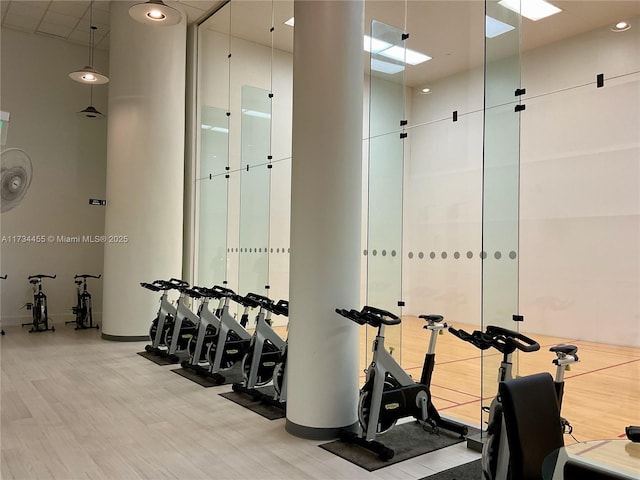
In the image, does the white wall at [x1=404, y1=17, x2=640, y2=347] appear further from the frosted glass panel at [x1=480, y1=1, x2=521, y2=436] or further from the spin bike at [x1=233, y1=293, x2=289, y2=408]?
the spin bike at [x1=233, y1=293, x2=289, y2=408]

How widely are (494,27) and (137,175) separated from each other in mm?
5379

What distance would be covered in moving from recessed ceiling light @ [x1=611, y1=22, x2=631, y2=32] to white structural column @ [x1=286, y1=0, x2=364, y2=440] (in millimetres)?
2111

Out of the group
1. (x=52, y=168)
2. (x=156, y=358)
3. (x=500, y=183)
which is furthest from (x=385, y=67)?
(x=52, y=168)

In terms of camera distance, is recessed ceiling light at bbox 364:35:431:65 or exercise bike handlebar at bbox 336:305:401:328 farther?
recessed ceiling light at bbox 364:35:431:65

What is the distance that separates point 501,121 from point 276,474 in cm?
281

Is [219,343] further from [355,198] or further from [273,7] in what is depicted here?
[273,7]

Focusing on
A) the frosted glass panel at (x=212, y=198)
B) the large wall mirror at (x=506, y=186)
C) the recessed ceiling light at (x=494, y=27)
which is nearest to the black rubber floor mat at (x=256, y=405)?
the large wall mirror at (x=506, y=186)

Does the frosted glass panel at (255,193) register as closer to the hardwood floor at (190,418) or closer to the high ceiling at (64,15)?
the hardwood floor at (190,418)

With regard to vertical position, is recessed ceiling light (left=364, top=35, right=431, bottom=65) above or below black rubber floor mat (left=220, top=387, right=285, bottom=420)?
above

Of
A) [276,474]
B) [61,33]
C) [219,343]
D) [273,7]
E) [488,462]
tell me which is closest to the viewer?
[488,462]

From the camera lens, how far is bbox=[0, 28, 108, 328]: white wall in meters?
8.75

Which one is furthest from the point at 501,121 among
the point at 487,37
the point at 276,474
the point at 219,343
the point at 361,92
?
the point at 219,343

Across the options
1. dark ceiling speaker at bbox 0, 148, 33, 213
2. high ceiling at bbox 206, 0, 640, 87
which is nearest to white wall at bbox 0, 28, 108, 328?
dark ceiling speaker at bbox 0, 148, 33, 213

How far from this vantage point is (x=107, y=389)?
5.11 m
